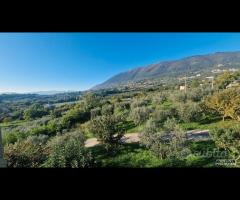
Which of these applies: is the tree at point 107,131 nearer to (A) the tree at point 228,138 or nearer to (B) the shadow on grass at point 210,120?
(B) the shadow on grass at point 210,120

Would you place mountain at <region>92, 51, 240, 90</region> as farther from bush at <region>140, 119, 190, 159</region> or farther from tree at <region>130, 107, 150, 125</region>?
bush at <region>140, 119, 190, 159</region>

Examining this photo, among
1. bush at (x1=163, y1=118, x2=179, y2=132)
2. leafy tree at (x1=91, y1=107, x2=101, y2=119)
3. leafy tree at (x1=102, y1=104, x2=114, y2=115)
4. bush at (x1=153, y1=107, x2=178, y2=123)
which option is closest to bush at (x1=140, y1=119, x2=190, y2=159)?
bush at (x1=163, y1=118, x2=179, y2=132)

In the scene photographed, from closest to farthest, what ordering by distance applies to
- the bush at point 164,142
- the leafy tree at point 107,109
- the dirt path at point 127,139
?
1. the bush at point 164,142
2. the dirt path at point 127,139
3. the leafy tree at point 107,109

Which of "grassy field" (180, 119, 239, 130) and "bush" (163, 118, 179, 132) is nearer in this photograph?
"bush" (163, 118, 179, 132)

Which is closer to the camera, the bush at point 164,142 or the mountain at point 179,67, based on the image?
the bush at point 164,142

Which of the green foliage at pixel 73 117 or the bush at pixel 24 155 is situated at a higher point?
the green foliage at pixel 73 117

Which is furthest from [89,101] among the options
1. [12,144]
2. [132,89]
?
[12,144]

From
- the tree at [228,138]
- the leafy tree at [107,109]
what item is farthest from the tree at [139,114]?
the tree at [228,138]
